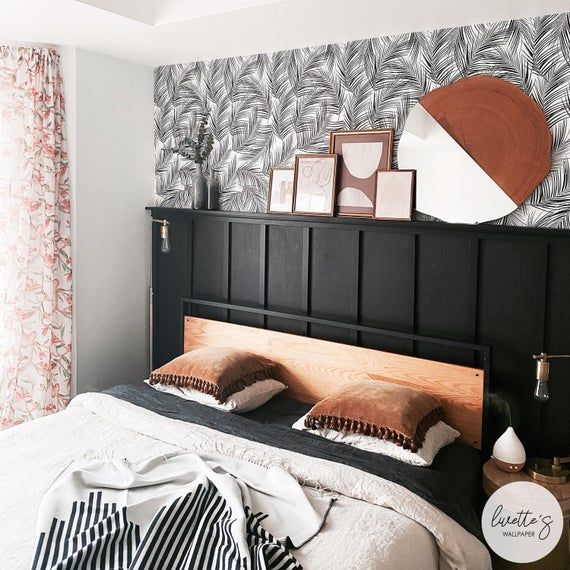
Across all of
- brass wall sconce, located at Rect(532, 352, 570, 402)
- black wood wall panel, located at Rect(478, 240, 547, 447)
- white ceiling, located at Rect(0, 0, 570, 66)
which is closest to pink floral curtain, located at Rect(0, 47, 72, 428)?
white ceiling, located at Rect(0, 0, 570, 66)

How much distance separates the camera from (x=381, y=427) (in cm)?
262

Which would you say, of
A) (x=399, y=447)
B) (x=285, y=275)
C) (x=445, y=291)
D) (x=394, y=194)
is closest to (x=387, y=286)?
(x=445, y=291)

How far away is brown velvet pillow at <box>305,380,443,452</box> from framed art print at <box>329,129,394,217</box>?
0.89 meters

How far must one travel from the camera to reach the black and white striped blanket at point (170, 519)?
6.12 feet

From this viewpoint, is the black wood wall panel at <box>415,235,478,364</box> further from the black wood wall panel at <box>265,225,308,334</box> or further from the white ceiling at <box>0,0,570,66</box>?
the white ceiling at <box>0,0,570,66</box>

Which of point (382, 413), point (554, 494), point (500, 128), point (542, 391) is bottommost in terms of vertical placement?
point (554, 494)

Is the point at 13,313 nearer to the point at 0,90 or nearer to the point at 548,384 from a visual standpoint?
the point at 0,90

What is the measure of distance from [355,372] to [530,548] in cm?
111

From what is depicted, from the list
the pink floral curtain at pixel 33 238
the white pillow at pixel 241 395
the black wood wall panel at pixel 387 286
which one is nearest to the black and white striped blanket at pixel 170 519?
the white pillow at pixel 241 395

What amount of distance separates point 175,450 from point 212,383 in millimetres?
497

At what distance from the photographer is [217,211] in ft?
12.1

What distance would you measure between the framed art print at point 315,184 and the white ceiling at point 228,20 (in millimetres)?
571

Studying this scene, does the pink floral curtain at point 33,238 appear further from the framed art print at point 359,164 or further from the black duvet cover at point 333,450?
the framed art print at point 359,164

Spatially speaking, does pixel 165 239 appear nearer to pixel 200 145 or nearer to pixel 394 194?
pixel 200 145
